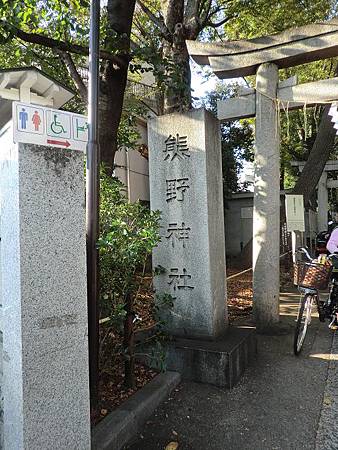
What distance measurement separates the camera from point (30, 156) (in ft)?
6.71

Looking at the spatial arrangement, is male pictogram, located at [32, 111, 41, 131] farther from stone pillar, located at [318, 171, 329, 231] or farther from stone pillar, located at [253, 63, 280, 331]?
stone pillar, located at [318, 171, 329, 231]

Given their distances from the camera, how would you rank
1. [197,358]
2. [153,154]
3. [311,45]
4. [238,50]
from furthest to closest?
[238,50] → [311,45] → [153,154] → [197,358]

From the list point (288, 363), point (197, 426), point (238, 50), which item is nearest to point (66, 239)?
point (197, 426)

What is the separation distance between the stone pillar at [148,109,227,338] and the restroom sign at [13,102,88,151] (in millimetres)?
2368

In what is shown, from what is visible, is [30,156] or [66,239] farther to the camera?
[66,239]

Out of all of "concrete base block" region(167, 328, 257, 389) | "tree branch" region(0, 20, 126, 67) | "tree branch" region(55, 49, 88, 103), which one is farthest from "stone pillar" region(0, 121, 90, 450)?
"tree branch" region(55, 49, 88, 103)

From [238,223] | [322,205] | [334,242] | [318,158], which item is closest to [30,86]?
[334,242]

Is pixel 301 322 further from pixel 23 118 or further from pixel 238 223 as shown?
pixel 238 223

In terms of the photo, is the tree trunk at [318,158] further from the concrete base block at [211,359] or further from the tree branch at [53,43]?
the concrete base block at [211,359]

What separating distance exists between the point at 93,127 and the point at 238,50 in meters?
3.81

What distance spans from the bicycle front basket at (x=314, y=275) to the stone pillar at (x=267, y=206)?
0.91 m

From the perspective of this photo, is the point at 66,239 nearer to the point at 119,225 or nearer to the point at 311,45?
the point at 119,225

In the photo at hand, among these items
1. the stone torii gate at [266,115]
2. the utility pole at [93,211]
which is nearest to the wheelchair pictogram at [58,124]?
the utility pole at [93,211]

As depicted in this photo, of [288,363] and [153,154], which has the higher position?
[153,154]
